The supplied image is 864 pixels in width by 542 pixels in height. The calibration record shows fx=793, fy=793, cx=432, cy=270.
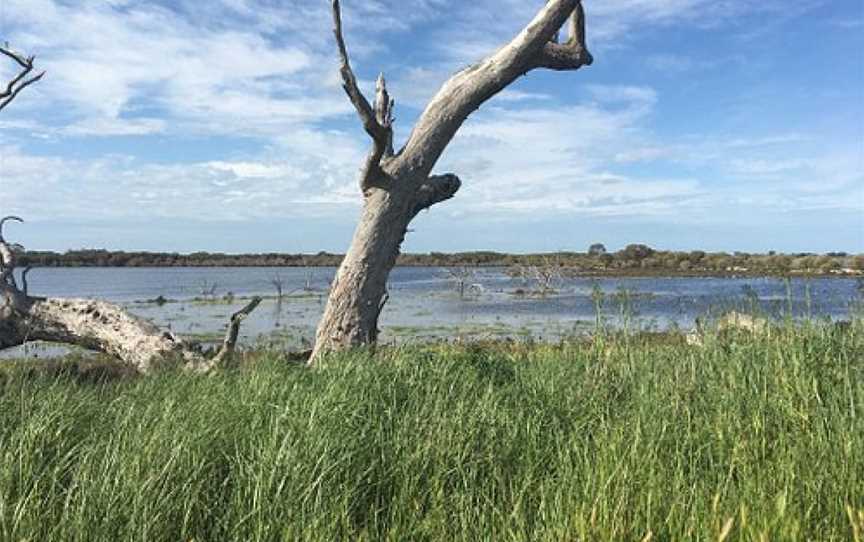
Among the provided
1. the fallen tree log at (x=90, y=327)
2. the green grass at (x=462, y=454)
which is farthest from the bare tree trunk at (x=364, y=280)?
the green grass at (x=462, y=454)

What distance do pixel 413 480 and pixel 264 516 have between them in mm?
1032

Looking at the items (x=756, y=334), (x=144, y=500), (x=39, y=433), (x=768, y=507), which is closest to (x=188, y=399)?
(x=39, y=433)

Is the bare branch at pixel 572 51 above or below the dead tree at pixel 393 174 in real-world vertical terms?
above

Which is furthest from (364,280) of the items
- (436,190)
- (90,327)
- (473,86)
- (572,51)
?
(572,51)

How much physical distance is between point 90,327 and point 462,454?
6.93 meters

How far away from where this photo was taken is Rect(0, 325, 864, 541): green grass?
163 inches

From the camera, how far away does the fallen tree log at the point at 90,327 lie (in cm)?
984

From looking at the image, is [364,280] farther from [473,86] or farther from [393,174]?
[473,86]

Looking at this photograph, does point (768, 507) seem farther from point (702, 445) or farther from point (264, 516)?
point (264, 516)

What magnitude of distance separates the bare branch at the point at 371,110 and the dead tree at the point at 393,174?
0.04 feet

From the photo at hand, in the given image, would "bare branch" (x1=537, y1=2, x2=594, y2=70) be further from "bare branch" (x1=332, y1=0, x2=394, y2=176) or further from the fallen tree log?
the fallen tree log

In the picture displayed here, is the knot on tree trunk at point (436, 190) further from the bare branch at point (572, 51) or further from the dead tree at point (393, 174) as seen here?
the bare branch at point (572, 51)

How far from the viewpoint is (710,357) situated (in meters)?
6.81

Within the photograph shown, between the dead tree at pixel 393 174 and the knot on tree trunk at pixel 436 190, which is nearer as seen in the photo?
the dead tree at pixel 393 174
